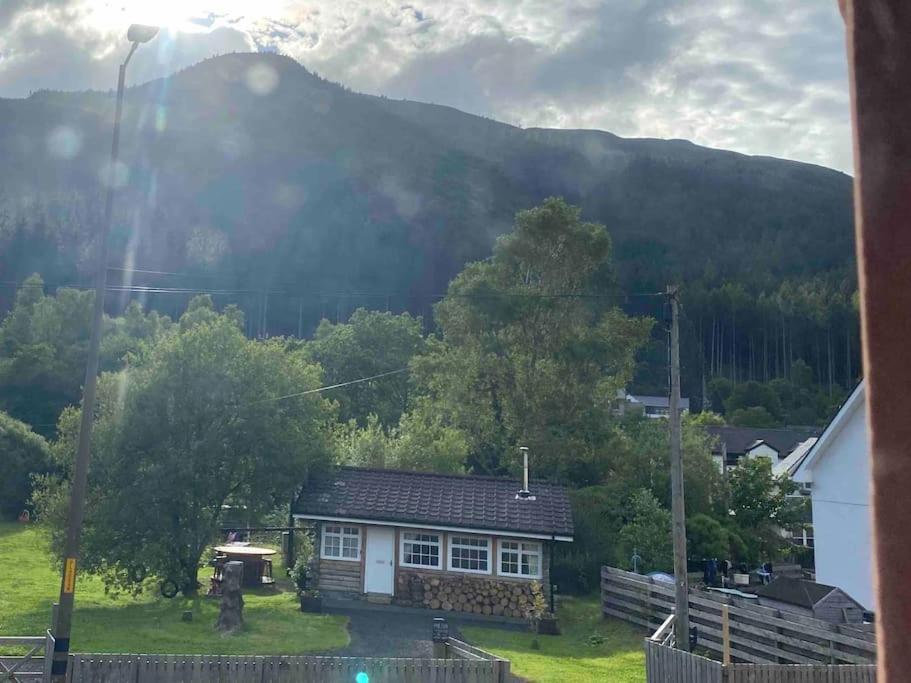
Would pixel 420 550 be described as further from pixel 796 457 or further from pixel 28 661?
pixel 796 457

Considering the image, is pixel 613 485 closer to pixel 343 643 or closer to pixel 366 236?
pixel 343 643

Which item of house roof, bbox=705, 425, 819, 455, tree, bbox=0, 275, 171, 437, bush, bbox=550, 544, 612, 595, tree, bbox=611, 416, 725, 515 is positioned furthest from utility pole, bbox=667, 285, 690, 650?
house roof, bbox=705, 425, 819, 455

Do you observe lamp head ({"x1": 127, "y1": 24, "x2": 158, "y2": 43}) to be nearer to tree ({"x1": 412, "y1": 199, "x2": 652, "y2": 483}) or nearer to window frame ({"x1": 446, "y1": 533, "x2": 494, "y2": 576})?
window frame ({"x1": 446, "y1": 533, "x2": 494, "y2": 576})

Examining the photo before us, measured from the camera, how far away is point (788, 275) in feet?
500

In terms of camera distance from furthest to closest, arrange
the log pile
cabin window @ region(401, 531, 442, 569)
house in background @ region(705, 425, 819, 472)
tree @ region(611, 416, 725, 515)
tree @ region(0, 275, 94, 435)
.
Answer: house in background @ region(705, 425, 819, 472)
tree @ region(0, 275, 94, 435)
tree @ region(611, 416, 725, 515)
cabin window @ region(401, 531, 442, 569)
the log pile

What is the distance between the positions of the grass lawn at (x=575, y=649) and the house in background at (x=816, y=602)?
370cm

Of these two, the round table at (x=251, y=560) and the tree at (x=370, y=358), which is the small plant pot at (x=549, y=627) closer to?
the round table at (x=251, y=560)

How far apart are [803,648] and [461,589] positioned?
10273 mm

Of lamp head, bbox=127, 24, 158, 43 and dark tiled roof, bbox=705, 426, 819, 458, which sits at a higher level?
lamp head, bbox=127, 24, 158, 43

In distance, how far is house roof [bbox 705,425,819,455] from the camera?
6381 cm

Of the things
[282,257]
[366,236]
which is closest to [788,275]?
[366,236]

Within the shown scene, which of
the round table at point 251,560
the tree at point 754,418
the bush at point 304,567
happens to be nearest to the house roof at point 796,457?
the bush at point 304,567

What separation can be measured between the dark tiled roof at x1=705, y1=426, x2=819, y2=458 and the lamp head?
183 feet

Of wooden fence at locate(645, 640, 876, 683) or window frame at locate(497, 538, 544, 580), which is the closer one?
wooden fence at locate(645, 640, 876, 683)
